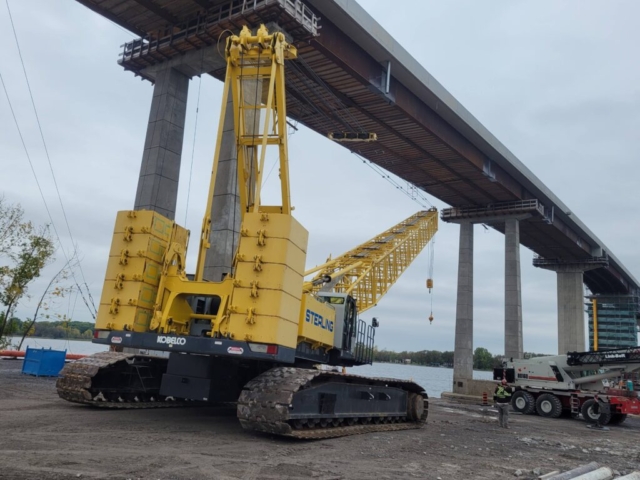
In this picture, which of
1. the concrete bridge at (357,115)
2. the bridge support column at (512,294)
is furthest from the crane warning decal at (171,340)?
the bridge support column at (512,294)

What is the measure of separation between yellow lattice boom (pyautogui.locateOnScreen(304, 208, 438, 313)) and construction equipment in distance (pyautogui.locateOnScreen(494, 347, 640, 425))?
9524 mm

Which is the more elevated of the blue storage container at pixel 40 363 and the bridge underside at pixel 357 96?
the bridge underside at pixel 357 96

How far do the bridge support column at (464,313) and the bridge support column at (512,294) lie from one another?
2.59 meters

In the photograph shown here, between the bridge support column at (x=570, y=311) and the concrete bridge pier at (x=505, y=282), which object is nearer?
the concrete bridge pier at (x=505, y=282)

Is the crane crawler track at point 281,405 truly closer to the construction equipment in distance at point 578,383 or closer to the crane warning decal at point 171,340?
the crane warning decal at point 171,340

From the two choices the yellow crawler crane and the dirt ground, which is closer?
the dirt ground

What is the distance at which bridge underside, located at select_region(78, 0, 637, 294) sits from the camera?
67.5 feet

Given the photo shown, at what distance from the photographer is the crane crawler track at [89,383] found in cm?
1171

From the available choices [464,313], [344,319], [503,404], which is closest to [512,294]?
[464,313]

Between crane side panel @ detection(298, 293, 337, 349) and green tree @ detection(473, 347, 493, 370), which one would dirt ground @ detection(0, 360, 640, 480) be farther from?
green tree @ detection(473, 347, 493, 370)

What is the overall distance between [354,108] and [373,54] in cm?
355

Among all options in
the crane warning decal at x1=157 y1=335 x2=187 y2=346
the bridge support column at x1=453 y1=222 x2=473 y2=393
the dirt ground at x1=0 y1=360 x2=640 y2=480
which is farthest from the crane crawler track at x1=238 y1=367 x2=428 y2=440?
the bridge support column at x1=453 y1=222 x2=473 y2=393

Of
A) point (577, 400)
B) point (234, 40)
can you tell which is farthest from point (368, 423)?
point (577, 400)

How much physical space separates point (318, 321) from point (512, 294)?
32819 mm
